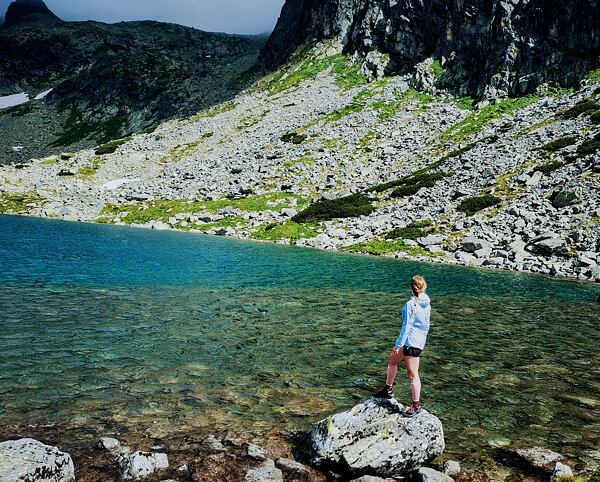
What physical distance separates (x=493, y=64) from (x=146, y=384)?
84231 millimetres

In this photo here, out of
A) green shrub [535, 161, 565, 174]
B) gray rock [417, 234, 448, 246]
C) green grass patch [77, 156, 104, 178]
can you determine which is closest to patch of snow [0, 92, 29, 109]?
green grass patch [77, 156, 104, 178]

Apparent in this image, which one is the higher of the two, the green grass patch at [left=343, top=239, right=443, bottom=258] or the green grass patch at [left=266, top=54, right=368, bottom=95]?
the green grass patch at [left=266, top=54, right=368, bottom=95]

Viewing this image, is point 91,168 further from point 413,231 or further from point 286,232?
point 413,231

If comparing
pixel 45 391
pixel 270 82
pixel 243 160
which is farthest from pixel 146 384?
pixel 270 82

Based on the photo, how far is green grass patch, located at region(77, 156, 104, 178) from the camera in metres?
83.2

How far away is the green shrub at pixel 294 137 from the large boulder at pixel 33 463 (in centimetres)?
A: 7508

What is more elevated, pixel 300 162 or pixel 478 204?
pixel 300 162

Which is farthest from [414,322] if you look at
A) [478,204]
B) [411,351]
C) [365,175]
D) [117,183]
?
[117,183]

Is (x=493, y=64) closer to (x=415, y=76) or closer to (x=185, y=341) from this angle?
(x=415, y=76)

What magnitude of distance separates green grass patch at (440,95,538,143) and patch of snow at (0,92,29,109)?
170283mm

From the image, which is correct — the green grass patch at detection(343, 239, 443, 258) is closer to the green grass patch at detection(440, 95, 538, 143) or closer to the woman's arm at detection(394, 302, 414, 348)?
the woman's arm at detection(394, 302, 414, 348)

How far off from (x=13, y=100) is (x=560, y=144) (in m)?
198

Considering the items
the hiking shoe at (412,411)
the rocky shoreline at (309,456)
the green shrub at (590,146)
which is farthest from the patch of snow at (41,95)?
the hiking shoe at (412,411)

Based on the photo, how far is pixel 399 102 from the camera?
85.9 metres
